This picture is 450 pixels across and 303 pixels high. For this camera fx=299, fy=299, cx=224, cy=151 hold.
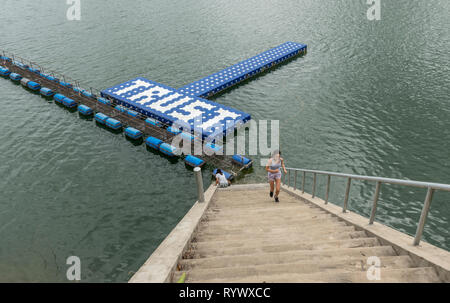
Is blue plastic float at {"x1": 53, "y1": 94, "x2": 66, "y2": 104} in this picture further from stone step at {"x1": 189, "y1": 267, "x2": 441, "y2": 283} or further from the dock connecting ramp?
stone step at {"x1": 189, "y1": 267, "x2": 441, "y2": 283}

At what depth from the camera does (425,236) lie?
1961 centimetres

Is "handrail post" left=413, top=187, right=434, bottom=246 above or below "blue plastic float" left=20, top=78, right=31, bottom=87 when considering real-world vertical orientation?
below

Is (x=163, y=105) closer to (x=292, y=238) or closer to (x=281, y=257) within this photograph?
(x=292, y=238)

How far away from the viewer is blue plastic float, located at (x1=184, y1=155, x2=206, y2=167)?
85.7 ft

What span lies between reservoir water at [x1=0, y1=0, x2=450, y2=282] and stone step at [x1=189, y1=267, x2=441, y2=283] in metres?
14.2

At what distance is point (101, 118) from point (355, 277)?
103ft

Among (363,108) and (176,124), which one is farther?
(363,108)

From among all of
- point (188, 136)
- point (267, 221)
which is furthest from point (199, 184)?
point (188, 136)

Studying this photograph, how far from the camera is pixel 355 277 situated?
251 inches

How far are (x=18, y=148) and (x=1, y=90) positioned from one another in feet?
55.7

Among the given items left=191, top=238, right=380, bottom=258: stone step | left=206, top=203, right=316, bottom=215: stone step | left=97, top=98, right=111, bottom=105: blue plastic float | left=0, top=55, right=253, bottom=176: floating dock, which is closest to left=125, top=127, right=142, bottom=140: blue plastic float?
left=0, top=55, right=253, bottom=176: floating dock

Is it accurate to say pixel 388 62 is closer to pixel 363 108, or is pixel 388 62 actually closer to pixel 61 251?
pixel 363 108

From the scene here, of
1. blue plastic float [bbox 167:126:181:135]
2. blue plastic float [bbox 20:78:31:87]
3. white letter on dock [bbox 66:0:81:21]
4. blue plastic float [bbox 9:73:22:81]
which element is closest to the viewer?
blue plastic float [bbox 167:126:181:135]
